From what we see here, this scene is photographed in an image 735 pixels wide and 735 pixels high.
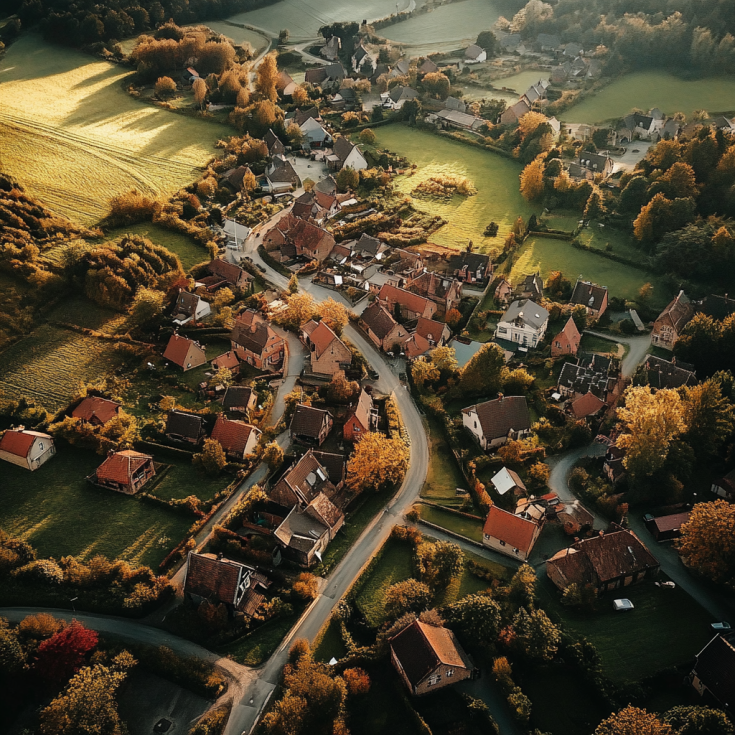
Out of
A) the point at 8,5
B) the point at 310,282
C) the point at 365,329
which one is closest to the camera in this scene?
the point at 365,329

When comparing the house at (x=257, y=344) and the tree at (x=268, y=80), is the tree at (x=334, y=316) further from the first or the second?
the tree at (x=268, y=80)

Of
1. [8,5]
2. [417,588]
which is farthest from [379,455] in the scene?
[8,5]

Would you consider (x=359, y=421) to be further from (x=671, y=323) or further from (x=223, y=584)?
(x=671, y=323)

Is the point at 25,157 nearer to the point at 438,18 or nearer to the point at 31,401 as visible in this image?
the point at 31,401

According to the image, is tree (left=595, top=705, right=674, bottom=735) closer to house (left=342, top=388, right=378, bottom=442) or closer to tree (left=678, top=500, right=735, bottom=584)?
tree (left=678, top=500, right=735, bottom=584)

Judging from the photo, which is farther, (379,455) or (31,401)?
(31,401)

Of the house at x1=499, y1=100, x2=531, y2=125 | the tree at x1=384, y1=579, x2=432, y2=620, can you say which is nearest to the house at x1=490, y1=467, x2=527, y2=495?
the tree at x1=384, y1=579, x2=432, y2=620

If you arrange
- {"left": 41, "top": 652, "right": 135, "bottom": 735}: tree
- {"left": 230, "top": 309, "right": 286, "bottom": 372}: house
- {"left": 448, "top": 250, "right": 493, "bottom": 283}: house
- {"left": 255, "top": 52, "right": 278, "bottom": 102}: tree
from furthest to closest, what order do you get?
{"left": 255, "top": 52, "right": 278, "bottom": 102}: tree, {"left": 448, "top": 250, "right": 493, "bottom": 283}: house, {"left": 230, "top": 309, "right": 286, "bottom": 372}: house, {"left": 41, "top": 652, "right": 135, "bottom": 735}: tree
